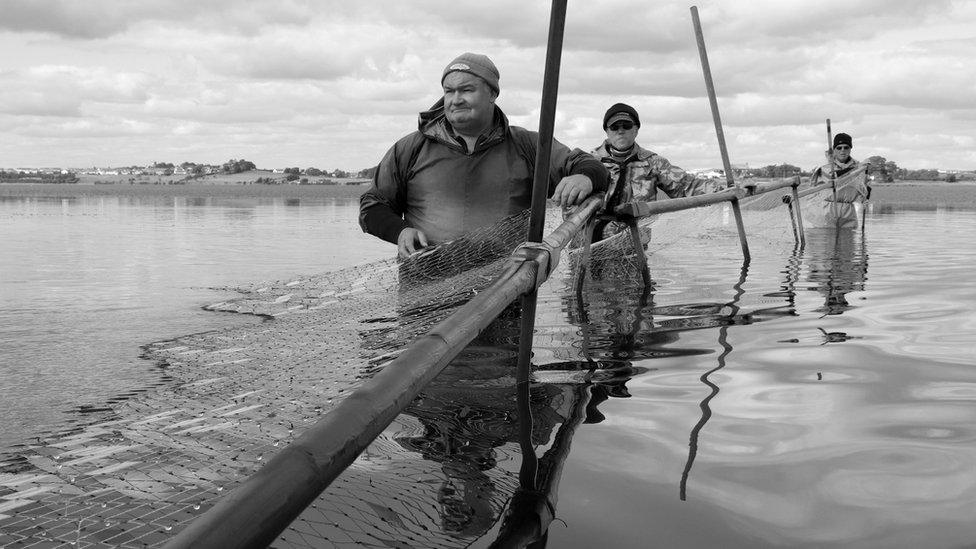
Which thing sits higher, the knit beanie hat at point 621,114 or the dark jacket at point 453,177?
the knit beanie hat at point 621,114

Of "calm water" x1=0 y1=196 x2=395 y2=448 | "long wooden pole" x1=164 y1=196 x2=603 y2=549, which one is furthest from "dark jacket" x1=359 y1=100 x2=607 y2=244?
"long wooden pole" x1=164 y1=196 x2=603 y2=549

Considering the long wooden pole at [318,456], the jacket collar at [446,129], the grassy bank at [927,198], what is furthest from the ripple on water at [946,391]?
the grassy bank at [927,198]

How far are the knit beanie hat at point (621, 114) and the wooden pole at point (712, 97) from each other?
1.99m

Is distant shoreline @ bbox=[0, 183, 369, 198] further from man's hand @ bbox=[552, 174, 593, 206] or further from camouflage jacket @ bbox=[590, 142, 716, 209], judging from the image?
man's hand @ bbox=[552, 174, 593, 206]

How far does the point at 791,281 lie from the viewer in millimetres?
9078

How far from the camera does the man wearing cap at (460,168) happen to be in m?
5.48

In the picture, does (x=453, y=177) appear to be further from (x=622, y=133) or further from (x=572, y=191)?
(x=622, y=133)

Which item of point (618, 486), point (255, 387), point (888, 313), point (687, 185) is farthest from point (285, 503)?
point (687, 185)

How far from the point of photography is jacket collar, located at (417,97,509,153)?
18.5ft

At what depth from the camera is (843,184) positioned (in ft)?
56.2

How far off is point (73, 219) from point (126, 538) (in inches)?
1017

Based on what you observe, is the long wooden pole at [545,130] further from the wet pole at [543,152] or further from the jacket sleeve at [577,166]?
the jacket sleeve at [577,166]

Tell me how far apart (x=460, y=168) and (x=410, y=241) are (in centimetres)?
57

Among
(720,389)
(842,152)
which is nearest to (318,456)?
(720,389)
